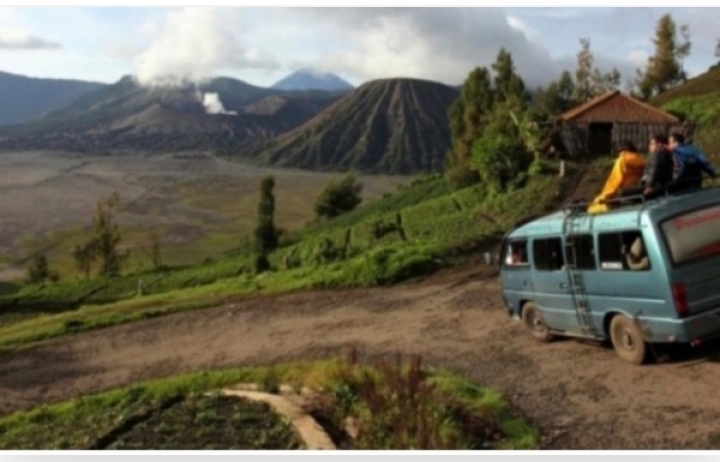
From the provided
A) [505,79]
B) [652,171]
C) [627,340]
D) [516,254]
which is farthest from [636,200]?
[505,79]

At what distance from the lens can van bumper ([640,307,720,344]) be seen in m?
9.52

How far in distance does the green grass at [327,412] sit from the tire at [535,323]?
6.51ft

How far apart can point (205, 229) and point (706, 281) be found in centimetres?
10005

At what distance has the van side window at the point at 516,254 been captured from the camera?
507 inches

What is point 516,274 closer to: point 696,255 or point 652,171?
point 652,171

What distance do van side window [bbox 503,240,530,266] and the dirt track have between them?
1.20 metres

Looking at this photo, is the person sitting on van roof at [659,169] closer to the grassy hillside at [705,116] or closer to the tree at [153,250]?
the grassy hillside at [705,116]

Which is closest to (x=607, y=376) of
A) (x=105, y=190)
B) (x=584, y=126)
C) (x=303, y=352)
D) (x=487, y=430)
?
(x=487, y=430)

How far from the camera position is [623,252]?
10.2m

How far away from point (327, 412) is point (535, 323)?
4.09 meters

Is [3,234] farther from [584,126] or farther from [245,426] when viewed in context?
[245,426]

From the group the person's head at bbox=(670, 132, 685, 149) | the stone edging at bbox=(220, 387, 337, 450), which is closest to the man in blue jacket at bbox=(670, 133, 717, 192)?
the person's head at bbox=(670, 132, 685, 149)

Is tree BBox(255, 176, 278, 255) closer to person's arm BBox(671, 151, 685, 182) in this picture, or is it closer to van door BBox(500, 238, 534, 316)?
van door BBox(500, 238, 534, 316)

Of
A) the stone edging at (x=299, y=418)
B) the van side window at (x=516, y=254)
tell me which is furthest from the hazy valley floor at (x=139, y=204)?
the stone edging at (x=299, y=418)
